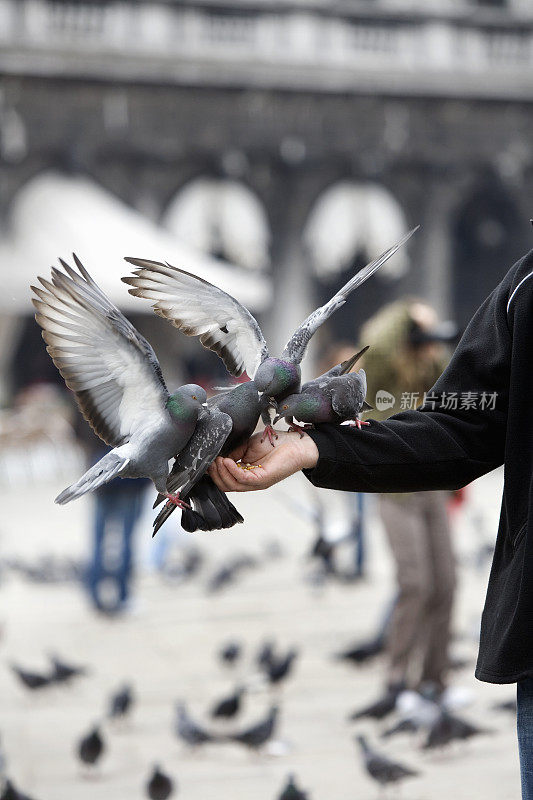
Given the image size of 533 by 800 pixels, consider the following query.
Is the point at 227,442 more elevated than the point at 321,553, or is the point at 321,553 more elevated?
the point at 227,442

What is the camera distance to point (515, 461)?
2.39 m

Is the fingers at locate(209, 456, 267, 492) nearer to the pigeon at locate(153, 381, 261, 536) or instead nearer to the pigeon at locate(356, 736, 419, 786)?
the pigeon at locate(153, 381, 261, 536)

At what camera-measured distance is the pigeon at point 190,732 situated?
512 centimetres

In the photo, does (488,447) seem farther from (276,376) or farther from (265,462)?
(276,376)

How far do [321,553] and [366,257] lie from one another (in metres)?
13.5

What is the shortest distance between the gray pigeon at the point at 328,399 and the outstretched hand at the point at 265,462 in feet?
0.18

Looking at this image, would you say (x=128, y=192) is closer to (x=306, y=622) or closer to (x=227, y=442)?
(x=306, y=622)

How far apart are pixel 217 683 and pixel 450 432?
4.28 m

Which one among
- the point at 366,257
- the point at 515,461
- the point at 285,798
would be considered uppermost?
the point at 515,461

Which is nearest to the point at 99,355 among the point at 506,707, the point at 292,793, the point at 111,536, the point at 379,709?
the point at 292,793

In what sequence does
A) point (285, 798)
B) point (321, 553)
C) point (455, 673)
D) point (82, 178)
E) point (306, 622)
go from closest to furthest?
point (285, 798) → point (455, 673) → point (321, 553) → point (306, 622) → point (82, 178)

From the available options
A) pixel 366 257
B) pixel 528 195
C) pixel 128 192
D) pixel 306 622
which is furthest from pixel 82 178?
pixel 306 622

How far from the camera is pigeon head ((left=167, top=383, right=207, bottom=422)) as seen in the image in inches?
80.7

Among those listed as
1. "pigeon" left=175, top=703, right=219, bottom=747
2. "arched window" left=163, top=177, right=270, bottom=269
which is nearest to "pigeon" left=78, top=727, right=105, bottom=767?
"pigeon" left=175, top=703, right=219, bottom=747
